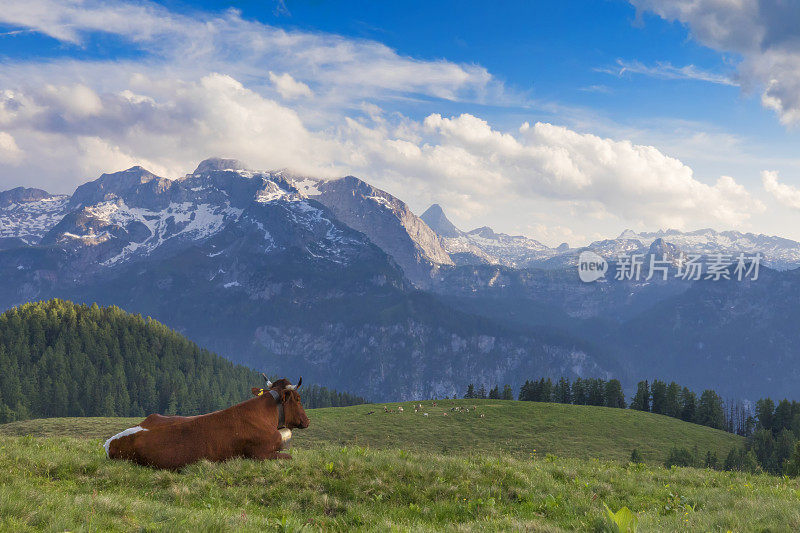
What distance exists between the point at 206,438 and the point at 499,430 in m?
51.8

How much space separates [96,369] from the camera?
506ft

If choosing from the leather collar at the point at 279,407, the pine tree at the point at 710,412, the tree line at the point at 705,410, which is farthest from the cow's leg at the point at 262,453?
the pine tree at the point at 710,412

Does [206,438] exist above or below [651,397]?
above

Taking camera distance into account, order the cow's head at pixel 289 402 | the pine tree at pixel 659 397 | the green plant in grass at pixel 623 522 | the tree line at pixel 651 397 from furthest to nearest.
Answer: the pine tree at pixel 659 397 → the tree line at pixel 651 397 → the cow's head at pixel 289 402 → the green plant in grass at pixel 623 522

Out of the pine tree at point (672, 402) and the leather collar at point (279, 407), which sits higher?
the leather collar at point (279, 407)

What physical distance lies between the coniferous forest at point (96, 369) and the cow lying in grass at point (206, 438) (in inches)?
5428

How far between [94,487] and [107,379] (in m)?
172

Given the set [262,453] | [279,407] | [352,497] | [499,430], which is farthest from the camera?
[499,430]

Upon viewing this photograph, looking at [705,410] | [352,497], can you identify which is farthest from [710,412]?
[352,497]

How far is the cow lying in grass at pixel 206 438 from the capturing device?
12.4 metres

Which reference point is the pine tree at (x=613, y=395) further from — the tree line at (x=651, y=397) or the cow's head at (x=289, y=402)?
the cow's head at (x=289, y=402)

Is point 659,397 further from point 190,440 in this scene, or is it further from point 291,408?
point 190,440

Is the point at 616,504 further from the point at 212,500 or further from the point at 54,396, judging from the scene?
the point at 54,396

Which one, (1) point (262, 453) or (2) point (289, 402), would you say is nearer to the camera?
(1) point (262, 453)
